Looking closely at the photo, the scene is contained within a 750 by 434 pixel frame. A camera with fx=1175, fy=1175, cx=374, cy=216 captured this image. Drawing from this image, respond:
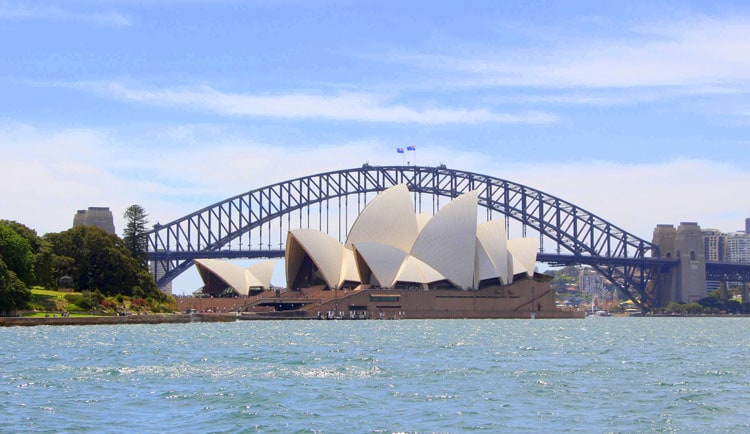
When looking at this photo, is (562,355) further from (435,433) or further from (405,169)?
(405,169)

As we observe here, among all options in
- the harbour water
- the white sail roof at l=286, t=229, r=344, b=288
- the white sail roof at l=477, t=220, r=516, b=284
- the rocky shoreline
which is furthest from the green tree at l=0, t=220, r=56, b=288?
the white sail roof at l=477, t=220, r=516, b=284

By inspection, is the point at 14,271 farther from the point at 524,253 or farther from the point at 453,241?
the point at 524,253

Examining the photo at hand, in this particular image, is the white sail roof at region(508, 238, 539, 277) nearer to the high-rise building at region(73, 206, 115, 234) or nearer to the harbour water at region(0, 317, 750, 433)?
the high-rise building at region(73, 206, 115, 234)

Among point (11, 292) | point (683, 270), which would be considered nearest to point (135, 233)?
point (11, 292)

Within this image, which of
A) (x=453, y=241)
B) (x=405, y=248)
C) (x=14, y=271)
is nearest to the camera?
(x=14, y=271)

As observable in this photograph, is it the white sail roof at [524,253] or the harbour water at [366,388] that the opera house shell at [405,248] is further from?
the harbour water at [366,388]
